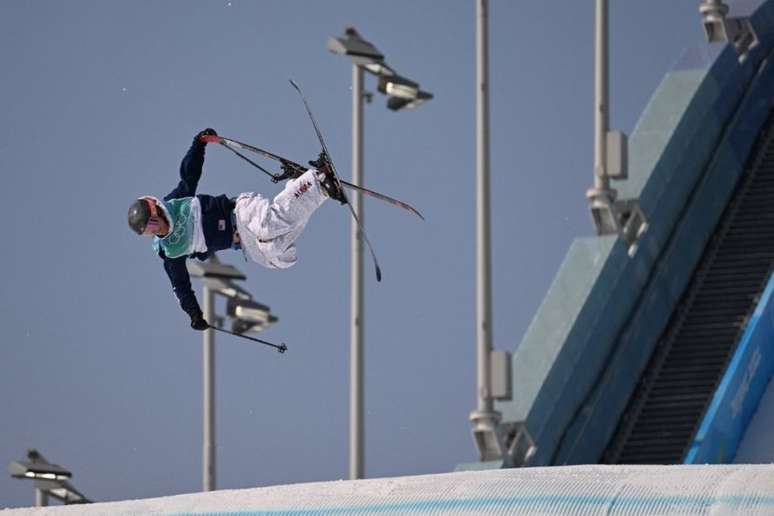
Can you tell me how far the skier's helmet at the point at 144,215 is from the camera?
38.9 ft

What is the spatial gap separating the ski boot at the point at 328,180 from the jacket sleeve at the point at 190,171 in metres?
0.69

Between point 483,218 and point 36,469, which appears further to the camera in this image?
point 483,218

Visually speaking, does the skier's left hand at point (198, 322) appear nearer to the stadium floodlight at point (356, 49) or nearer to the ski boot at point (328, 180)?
the ski boot at point (328, 180)

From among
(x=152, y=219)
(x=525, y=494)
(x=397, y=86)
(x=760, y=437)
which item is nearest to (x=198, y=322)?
(x=152, y=219)

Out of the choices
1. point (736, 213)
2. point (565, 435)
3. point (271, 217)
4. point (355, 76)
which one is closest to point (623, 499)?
point (271, 217)

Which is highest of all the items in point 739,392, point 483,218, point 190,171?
point 190,171

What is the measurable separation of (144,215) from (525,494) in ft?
11.5

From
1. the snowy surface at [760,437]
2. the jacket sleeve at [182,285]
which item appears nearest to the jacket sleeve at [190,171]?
the jacket sleeve at [182,285]

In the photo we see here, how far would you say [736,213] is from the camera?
72.6ft

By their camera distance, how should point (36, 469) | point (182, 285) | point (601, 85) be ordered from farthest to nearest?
point (601, 85)
point (36, 469)
point (182, 285)

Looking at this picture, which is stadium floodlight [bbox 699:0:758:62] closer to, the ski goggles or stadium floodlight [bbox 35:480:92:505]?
stadium floodlight [bbox 35:480:92:505]

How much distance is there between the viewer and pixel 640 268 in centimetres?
2084

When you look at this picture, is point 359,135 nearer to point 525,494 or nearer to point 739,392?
point 739,392

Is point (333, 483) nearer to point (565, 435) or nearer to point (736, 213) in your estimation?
point (565, 435)
